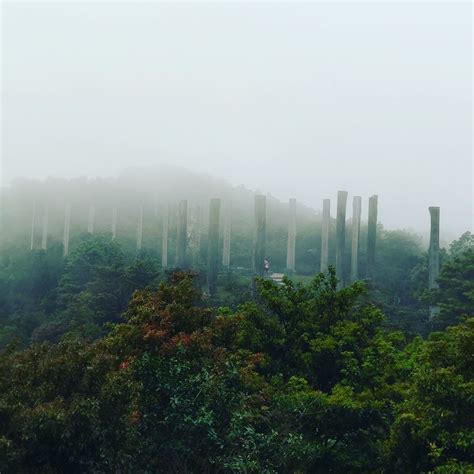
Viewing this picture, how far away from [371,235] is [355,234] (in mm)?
954

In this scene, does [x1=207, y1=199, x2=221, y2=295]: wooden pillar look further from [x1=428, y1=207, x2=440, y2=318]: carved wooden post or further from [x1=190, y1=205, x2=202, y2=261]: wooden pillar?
[x1=190, y1=205, x2=202, y2=261]: wooden pillar

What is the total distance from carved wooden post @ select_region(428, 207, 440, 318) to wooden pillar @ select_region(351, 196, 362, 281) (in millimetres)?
5191

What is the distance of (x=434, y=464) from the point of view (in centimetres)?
1238

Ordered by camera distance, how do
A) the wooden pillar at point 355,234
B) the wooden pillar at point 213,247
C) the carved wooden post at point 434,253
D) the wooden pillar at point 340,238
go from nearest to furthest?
the carved wooden post at point 434,253
the wooden pillar at point 213,247
the wooden pillar at point 340,238
the wooden pillar at point 355,234

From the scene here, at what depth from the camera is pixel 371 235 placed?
36062 millimetres

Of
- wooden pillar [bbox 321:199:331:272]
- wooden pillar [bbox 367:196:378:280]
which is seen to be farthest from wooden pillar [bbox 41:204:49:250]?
wooden pillar [bbox 367:196:378:280]

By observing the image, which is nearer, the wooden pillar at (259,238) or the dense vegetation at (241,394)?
the dense vegetation at (241,394)

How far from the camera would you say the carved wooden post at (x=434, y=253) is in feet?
102

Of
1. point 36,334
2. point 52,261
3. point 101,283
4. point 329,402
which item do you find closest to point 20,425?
point 329,402

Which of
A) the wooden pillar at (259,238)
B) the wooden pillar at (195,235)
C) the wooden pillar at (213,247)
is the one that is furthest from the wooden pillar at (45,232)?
the wooden pillar at (259,238)

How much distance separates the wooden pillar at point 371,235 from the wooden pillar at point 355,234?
2.09ft

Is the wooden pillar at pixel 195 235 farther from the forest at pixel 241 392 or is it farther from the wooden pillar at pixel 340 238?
the forest at pixel 241 392

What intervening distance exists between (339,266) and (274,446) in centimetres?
2291

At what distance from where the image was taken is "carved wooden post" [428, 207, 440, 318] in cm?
3100
